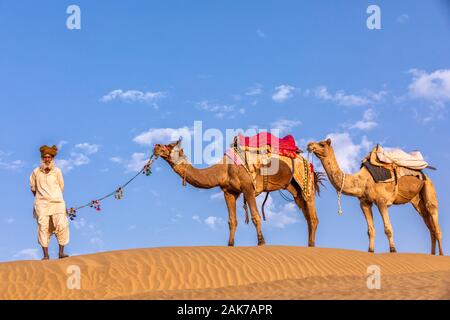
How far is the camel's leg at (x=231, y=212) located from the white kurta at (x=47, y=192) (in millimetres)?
3839

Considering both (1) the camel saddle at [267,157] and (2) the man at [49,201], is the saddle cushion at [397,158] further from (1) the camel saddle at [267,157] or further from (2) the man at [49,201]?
(2) the man at [49,201]

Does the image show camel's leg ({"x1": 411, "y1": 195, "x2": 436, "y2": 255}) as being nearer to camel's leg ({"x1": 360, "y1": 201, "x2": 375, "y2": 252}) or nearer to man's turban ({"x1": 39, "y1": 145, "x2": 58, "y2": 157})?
camel's leg ({"x1": 360, "y1": 201, "x2": 375, "y2": 252})

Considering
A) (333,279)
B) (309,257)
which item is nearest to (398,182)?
(309,257)

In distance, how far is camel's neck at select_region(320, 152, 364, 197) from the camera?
1887 centimetres

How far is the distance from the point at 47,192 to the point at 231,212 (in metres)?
4.27

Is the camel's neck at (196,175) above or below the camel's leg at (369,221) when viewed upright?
above

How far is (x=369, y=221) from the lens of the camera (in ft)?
61.3

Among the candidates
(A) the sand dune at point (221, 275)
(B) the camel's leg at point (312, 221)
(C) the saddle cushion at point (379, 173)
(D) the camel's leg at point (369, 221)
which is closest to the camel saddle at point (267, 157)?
(B) the camel's leg at point (312, 221)

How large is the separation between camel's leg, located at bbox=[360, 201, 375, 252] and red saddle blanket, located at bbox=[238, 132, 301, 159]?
212cm

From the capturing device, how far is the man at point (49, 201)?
Result: 16062mm

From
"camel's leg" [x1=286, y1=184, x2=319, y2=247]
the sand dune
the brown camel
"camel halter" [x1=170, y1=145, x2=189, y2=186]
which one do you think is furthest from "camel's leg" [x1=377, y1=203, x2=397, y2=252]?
"camel halter" [x1=170, y1=145, x2=189, y2=186]

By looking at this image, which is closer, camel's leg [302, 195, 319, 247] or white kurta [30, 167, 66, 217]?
white kurta [30, 167, 66, 217]

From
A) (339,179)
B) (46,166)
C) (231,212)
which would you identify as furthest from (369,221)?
(46,166)
